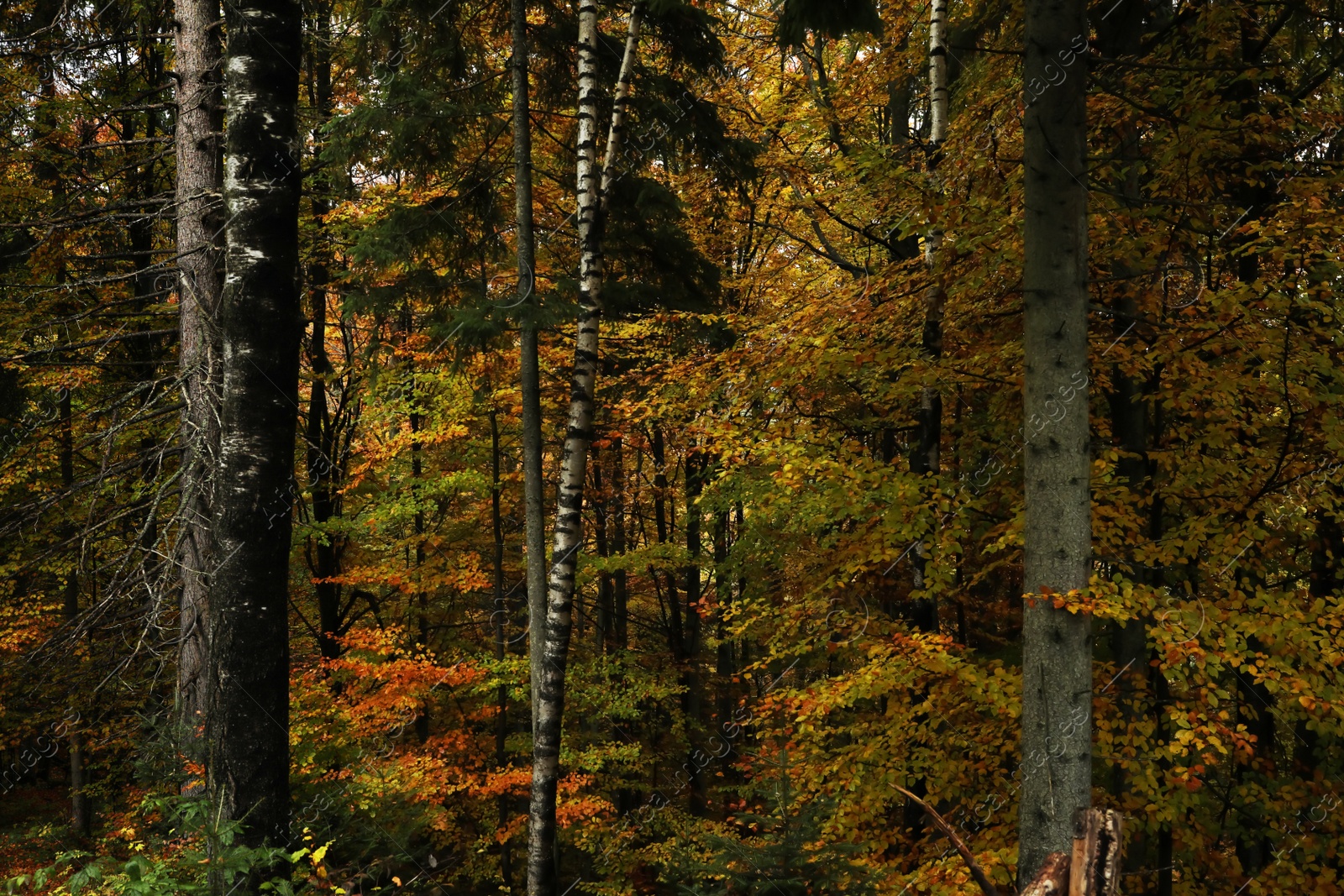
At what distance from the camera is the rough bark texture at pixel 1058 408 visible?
15.1 ft

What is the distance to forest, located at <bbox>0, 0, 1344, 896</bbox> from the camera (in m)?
4.31

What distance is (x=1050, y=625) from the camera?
4.69 meters

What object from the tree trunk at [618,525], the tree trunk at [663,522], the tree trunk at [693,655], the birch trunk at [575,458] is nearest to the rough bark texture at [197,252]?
the birch trunk at [575,458]

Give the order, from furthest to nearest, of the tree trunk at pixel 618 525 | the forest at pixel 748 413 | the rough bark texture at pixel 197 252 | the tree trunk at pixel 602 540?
the tree trunk at pixel 618 525 < the tree trunk at pixel 602 540 < the rough bark texture at pixel 197 252 < the forest at pixel 748 413

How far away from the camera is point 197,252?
241 inches

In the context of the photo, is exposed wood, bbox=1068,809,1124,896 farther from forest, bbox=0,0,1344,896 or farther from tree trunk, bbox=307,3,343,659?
tree trunk, bbox=307,3,343,659

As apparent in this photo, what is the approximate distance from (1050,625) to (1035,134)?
294 centimetres

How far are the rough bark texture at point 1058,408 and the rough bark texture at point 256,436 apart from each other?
4122 millimetres

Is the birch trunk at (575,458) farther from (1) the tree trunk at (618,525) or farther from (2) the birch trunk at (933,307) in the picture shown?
(1) the tree trunk at (618,525)

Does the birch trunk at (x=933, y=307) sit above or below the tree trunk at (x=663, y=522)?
above

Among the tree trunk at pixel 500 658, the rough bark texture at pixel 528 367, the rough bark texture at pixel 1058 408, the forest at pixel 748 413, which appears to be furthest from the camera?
the tree trunk at pixel 500 658

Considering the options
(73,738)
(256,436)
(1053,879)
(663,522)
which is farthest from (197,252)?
(663,522)

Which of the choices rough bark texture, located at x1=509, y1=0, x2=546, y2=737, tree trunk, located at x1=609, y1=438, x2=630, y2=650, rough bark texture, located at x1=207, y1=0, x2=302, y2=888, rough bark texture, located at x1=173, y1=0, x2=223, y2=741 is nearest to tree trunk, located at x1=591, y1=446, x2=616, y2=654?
tree trunk, located at x1=609, y1=438, x2=630, y2=650

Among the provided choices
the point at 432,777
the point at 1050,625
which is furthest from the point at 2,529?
the point at 1050,625
